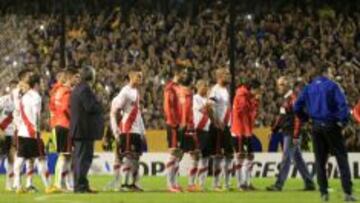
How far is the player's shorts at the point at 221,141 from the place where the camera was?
931 inches

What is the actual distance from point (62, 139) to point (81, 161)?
1184 mm

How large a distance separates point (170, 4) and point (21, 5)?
4.96m

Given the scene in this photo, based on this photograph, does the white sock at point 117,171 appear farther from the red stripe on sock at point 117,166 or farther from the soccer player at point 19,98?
the soccer player at point 19,98

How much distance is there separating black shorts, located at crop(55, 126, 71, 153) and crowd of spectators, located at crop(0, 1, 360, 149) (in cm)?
1121

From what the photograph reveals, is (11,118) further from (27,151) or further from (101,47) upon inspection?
(101,47)

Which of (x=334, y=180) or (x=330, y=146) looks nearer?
(x=330, y=146)

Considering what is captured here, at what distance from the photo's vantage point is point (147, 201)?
19781 millimetres

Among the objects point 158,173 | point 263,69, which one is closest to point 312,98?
point 158,173

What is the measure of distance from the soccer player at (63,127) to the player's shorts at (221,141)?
283 centimetres

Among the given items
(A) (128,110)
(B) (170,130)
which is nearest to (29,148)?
(A) (128,110)

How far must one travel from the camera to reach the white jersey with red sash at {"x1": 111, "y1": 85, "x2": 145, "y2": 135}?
2273 cm

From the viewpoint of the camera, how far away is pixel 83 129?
2153cm

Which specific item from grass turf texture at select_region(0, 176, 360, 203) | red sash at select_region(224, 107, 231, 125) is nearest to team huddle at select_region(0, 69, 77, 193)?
grass turf texture at select_region(0, 176, 360, 203)

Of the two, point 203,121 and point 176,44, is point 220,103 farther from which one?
point 176,44
